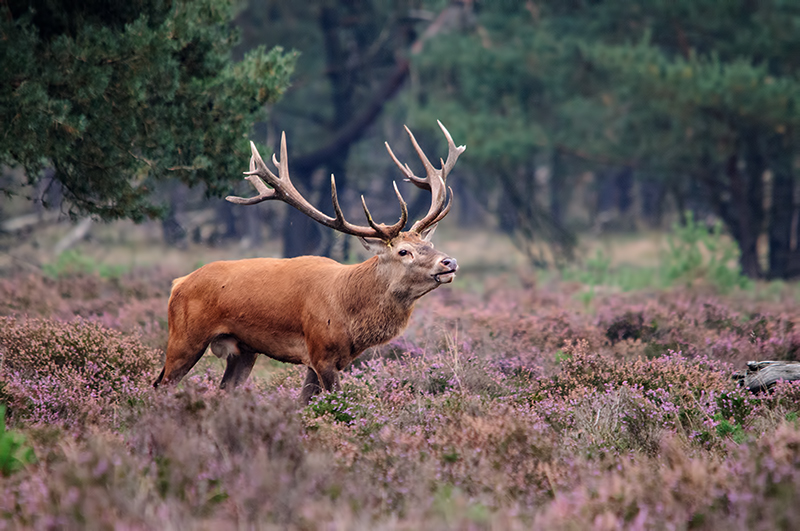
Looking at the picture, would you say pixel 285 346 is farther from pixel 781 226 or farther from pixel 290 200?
pixel 781 226

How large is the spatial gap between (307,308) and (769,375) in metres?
3.71

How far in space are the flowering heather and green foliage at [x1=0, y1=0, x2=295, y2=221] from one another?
159 cm

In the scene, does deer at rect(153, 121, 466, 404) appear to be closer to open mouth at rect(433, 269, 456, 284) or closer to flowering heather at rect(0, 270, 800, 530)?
open mouth at rect(433, 269, 456, 284)

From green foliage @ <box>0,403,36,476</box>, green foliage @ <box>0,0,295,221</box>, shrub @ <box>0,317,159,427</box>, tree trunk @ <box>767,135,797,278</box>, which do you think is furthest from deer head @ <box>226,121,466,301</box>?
tree trunk @ <box>767,135,797,278</box>

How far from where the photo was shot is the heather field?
3.31 metres

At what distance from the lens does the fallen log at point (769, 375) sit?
240 inches

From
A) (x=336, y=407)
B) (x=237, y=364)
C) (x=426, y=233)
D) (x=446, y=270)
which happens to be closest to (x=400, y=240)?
(x=426, y=233)

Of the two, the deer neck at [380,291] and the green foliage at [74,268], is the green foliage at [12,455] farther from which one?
the green foliage at [74,268]

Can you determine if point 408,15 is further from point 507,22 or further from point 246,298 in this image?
point 246,298

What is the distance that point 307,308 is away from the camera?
237 inches

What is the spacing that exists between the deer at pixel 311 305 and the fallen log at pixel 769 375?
2648 mm

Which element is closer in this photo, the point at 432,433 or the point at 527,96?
the point at 432,433

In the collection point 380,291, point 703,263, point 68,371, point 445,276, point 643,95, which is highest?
point 643,95

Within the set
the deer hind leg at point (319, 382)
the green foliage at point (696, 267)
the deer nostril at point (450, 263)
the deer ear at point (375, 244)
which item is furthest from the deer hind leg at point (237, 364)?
the green foliage at point (696, 267)
